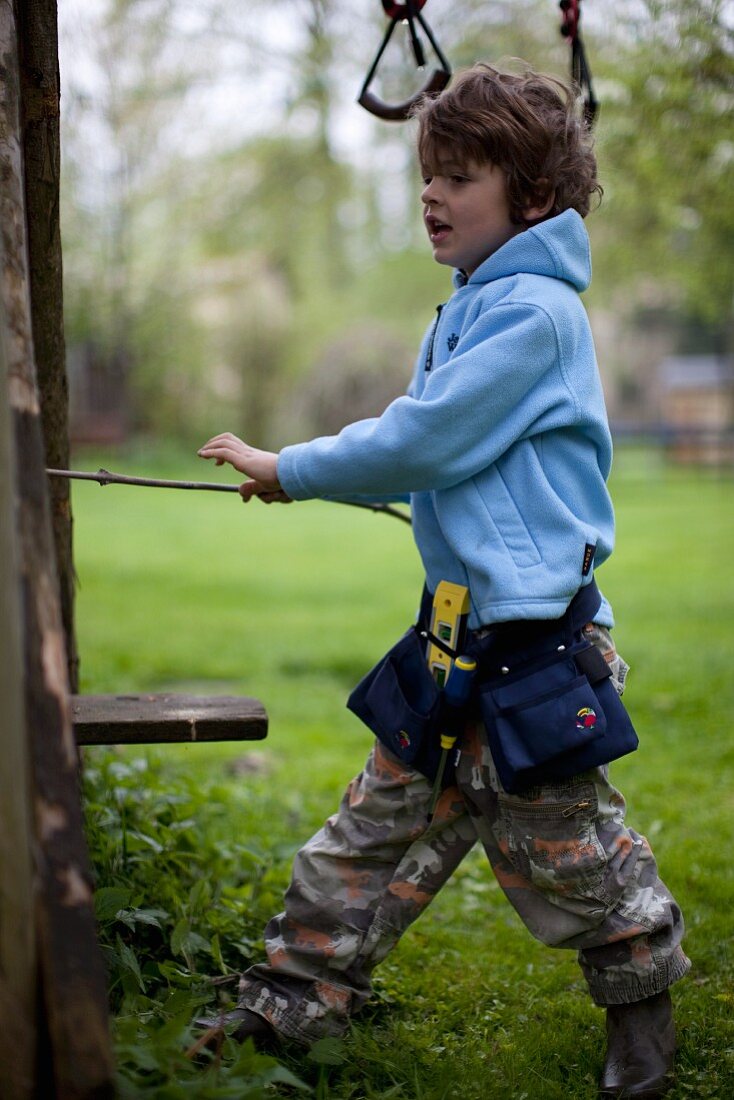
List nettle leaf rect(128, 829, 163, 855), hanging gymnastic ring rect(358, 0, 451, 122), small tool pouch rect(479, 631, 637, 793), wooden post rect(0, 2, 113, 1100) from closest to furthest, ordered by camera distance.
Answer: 1. wooden post rect(0, 2, 113, 1100)
2. small tool pouch rect(479, 631, 637, 793)
3. hanging gymnastic ring rect(358, 0, 451, 122)
4. nettle leaf rect(128, 829, 163, 855)

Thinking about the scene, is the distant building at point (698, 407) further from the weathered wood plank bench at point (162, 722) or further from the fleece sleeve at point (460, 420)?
the fleece sleeve at point (460, 420)

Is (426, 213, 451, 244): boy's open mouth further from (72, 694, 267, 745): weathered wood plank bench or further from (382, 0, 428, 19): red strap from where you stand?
(72, 694, 267, 745): weathered wood plank bench

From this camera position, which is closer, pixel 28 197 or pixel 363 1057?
pixel 363 1057

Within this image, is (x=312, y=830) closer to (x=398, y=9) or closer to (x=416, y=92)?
(x=416, y=92)

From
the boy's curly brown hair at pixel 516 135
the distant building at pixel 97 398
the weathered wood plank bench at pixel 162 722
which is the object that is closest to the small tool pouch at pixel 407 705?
the weathered wood plank bench at pixel 162 722

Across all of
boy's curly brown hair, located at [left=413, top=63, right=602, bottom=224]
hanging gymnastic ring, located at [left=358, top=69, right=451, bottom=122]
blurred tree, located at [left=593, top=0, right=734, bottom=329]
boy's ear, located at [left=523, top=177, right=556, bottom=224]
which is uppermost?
blurred tree, located at [left=593, top=0, right=734, bottom=329]

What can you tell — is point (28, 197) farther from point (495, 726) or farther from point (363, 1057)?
point (363, 1057)

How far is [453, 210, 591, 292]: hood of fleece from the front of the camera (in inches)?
84.8

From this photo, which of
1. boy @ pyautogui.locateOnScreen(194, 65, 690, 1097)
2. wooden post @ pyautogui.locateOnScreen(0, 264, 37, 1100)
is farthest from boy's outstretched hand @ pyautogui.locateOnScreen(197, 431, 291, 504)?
wooden post @ pyautogui.locateOnScreen(0, 264, 37, 1100)

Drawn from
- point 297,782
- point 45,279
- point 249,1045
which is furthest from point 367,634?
point 249,1045

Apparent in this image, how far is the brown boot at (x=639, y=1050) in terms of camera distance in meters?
2.20

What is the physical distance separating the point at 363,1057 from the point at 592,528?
43.9 inches

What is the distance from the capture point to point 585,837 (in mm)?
2146

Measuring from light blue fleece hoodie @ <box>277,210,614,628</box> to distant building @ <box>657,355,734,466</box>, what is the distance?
23.4 metres
